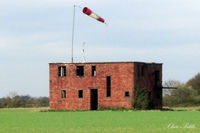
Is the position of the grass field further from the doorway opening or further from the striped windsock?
the doorway opening

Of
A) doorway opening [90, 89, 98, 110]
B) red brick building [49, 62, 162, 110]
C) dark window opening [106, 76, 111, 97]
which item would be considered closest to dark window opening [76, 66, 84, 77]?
red brick building [49, 62, 162, 110]

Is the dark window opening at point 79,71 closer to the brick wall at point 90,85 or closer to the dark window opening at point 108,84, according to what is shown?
the brick wall at point 90,85

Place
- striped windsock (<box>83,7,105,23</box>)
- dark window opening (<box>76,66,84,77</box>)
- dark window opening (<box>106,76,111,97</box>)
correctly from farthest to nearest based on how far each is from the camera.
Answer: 1. dark window opening (<box>76,66,84,77</box>)
2. dark window opening (<box>106,76,111,97</box>)
3. striped windsock (<box>83,7,105,23</box>)

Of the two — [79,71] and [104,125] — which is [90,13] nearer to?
[79,71]

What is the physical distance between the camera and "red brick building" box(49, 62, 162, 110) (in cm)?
6356

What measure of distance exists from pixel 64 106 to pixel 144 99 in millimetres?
8745

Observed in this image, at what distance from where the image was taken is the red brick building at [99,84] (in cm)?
6356

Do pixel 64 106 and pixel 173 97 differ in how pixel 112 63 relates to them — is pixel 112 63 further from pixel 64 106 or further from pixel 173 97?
pixel 173 97

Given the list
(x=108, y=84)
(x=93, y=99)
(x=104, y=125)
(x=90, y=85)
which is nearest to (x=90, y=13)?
(x=108, y=84)

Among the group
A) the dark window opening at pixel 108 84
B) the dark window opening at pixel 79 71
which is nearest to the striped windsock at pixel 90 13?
the dark window opening at pixel 108 84

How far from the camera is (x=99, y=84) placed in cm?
6475

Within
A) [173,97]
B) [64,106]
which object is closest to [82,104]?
[64,106]

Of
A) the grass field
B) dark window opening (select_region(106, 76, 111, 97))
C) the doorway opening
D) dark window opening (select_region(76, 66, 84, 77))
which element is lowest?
the grass field

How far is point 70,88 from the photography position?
66.1m
